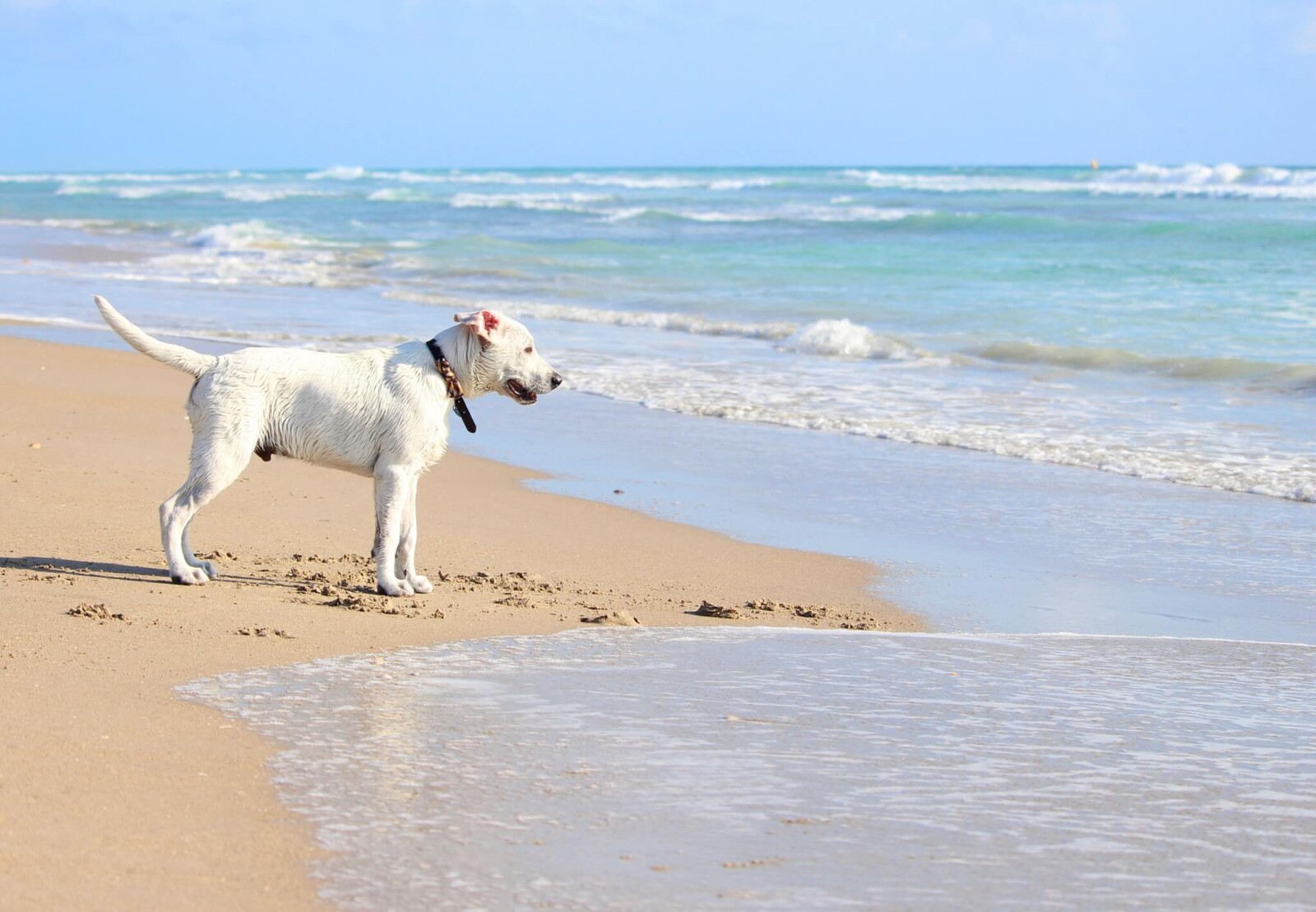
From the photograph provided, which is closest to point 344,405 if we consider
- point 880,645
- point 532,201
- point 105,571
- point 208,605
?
point 208,605

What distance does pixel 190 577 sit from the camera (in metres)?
6.58

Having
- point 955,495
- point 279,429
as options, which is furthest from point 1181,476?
point 279,429

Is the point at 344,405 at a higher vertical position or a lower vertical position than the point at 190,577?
higher

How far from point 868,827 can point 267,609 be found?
127 inches

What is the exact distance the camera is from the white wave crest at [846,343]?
1736 cm

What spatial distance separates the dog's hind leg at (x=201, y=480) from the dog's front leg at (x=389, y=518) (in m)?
0.60

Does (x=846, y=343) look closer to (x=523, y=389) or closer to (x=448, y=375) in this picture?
(x=523, y=389)

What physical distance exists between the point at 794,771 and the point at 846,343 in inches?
533

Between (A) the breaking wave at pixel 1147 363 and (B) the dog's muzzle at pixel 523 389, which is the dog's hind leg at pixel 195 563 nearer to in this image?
(B) the dog's muzzle at pixel 523 389

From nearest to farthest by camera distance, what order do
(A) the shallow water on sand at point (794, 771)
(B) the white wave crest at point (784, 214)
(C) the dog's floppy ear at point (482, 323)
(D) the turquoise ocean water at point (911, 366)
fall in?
(A) the shallow water on sand at point (794, 771) → (C) the dog's floppy ear at point (482, 323) → (D) the turquoise ocean water at point (911, 366) → (B) the white wave crest at point (784, 214)

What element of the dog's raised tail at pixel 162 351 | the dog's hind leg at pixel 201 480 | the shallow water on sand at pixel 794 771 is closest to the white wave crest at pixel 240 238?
the dog's raised tail at pixel 162 351

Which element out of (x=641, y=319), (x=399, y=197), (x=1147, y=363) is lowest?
(x=1147, y=363)

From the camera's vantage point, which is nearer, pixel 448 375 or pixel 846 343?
pixel 448 375

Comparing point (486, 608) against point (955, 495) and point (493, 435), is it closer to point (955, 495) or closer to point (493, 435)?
point (955, 495)
